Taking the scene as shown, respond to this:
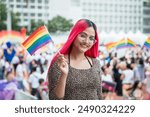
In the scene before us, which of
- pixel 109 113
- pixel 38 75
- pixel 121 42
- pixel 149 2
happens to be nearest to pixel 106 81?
pixel 38 75

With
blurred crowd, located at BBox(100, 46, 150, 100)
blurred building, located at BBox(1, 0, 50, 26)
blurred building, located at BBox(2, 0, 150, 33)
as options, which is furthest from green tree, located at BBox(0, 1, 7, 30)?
blurred building, located at BBox(2, 0, 150, 33)

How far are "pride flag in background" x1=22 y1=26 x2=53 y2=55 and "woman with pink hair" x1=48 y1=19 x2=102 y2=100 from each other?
0.15 meters

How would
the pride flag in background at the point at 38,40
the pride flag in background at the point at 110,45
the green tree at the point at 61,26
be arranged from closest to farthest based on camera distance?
the pride flag in background at the point at 38,40, the green tree at the point at 61,26, the pride flag in background at the point at 110,45

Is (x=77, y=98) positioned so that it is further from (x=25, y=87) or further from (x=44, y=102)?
(x=25, y=87)

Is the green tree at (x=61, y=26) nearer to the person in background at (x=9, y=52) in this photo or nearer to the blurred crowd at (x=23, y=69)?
the blurred crowd at (x=23, y=69)

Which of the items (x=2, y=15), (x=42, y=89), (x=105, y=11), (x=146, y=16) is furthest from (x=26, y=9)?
(x=146, y=16)

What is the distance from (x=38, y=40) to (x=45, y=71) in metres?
2.59

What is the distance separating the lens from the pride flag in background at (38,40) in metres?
1.46

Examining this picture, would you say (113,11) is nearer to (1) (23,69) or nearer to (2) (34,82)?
(1) (23,69)

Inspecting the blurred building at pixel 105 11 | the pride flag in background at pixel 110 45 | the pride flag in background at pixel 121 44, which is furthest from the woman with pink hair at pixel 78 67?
the blurred building at pixel 105 11

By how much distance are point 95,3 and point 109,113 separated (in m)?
6.91

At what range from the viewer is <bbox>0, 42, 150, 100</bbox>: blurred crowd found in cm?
370

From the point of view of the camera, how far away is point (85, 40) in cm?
133

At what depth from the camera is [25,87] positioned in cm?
397
